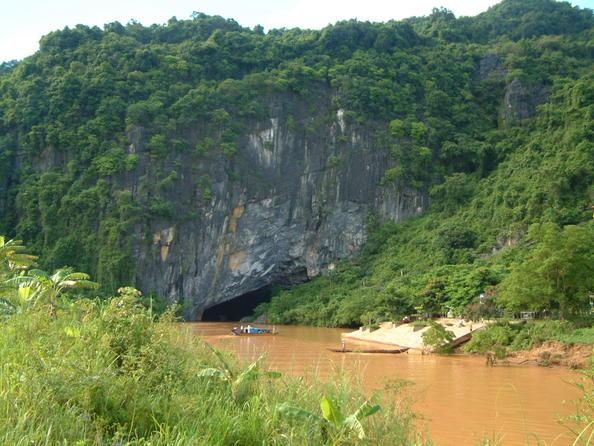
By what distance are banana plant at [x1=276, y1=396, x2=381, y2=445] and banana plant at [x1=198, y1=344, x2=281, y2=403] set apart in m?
0.93

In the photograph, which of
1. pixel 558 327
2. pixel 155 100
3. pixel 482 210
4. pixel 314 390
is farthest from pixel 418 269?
pixel 314 390

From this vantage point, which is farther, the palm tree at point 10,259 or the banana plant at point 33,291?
the palm tree at point 10,259

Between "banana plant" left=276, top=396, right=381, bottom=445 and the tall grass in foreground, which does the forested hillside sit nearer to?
the tall grass in foreground

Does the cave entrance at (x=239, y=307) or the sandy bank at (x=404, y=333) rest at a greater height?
the sandy bank at (x=404, y=333)

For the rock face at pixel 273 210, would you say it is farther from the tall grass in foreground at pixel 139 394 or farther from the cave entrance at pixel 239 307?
the tall grass in foreground at pixel 139 394

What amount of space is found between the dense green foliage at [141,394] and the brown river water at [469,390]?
2.45 feet

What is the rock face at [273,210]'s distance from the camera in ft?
145

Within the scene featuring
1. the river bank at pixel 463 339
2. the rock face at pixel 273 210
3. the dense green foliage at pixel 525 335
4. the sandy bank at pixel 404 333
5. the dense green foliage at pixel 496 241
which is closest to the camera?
the river bank at pixel 463 339

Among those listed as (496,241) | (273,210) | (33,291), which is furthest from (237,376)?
(273,210)

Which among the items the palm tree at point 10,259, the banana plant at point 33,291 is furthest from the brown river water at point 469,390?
the palm tree at point 10,259

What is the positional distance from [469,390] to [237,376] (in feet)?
34.5

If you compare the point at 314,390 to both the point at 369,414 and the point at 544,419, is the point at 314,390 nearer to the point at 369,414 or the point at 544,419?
the point at 369,414

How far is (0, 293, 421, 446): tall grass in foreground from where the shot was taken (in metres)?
4.04

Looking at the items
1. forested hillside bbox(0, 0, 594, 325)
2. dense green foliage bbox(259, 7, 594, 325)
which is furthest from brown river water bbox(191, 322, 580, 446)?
forested hillside bbox(0, 0, 594, 325)
